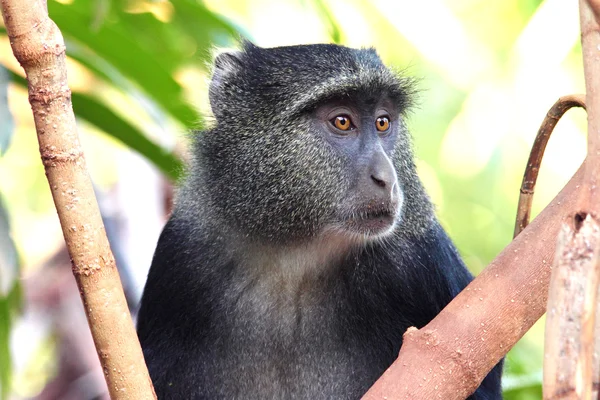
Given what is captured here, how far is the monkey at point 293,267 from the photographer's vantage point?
4.32 metres

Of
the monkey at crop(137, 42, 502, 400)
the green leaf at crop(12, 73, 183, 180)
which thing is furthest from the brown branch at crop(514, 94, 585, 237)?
the green leaf at crop(12, 73, 183, 180)

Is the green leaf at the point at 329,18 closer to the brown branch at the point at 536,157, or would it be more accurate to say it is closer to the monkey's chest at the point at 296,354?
the monkey's chest at the point at 296,354

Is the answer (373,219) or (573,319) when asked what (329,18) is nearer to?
(373,219)

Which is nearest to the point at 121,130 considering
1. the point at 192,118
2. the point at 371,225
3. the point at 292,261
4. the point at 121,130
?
the point at 121,130

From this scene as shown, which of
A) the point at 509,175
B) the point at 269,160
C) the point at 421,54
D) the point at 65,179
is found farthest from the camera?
the point at 509,175

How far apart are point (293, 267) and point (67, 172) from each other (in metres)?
1.99

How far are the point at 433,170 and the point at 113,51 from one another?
7.31 meters

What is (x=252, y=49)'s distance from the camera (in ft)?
15.6

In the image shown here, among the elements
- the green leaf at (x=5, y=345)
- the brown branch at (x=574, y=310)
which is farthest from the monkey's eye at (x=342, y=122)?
the brown branch at (x=574, y=310)

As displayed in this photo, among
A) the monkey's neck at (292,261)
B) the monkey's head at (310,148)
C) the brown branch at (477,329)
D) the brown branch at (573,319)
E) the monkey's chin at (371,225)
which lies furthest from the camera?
the monkey's neck at (292,261)

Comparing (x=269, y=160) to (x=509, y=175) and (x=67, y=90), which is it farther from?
(x=509, y=175)

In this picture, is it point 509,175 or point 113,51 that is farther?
point 509,175

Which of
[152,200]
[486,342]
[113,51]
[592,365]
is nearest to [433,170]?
[152,200]

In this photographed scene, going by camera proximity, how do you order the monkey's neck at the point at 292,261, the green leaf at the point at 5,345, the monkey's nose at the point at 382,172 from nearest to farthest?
the monkey's nose at the point at 382,172 < the monkey's neck at the point at 292,261 < the green leaf at the point at 5,345
